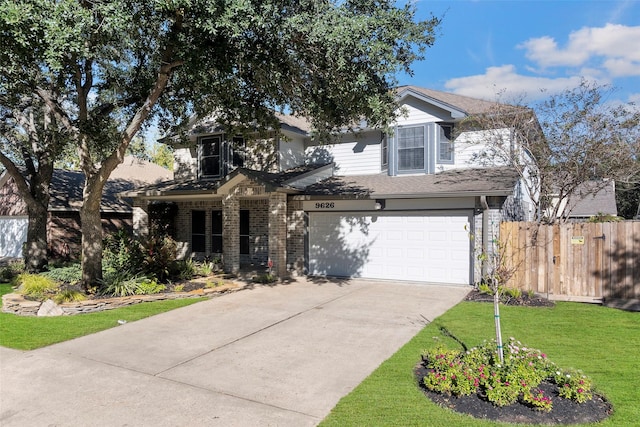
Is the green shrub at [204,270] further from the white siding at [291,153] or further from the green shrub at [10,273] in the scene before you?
the green shrub at [10,273]

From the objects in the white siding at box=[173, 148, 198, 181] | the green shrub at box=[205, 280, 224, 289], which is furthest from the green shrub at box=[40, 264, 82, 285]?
the white siding at box=[173, 148, 198, 181]

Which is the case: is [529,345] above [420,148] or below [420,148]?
below

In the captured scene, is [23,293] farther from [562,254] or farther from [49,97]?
[562,254]

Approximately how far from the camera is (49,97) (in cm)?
1121

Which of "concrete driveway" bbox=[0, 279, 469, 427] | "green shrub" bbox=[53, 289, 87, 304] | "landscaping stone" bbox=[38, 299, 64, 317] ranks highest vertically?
"green shrub" bbox=[53, 289, 87, 304]

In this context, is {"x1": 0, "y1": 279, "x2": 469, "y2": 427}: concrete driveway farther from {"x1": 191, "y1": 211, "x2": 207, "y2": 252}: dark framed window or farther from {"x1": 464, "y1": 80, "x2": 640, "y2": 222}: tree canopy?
{"x1": 191, "y1": 211, "x2": 207, "y2": 252}: dark framed window

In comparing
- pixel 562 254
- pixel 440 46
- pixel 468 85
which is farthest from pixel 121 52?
pixel 468 85

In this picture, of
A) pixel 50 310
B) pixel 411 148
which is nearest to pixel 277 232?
pixel 411 148

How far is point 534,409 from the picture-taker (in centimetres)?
441

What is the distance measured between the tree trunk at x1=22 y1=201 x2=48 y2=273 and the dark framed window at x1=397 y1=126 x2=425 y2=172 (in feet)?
42.3

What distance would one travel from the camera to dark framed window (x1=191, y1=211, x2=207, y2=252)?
1809 centimetres

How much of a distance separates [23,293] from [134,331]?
179 inches

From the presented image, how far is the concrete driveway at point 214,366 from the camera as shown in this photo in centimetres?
470

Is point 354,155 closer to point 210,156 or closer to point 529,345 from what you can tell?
point 210,156
